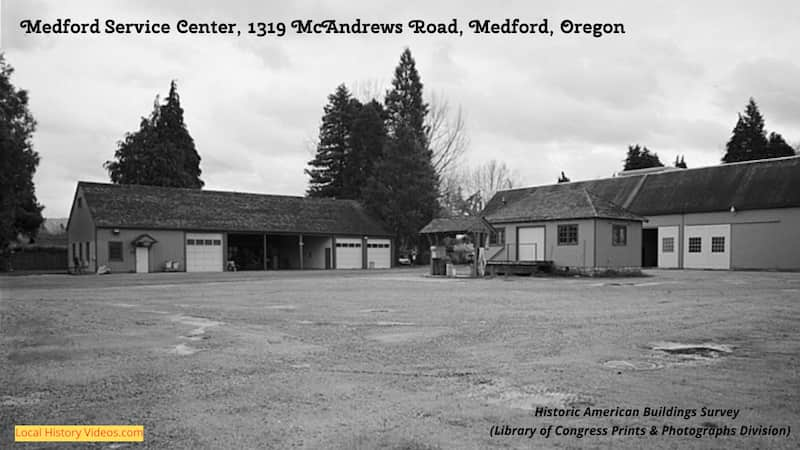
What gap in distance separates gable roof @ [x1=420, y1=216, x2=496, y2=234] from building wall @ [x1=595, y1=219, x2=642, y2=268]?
5.07 m

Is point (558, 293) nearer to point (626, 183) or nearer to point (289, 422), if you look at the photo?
point (289, 422)

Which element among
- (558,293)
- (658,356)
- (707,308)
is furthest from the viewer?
(558,293)

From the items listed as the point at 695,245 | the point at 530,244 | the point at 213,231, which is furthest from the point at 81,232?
the point at 695,245

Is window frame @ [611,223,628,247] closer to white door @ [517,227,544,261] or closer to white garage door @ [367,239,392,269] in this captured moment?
white door @ [517,227,544,261]

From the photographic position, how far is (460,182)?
62.4 m

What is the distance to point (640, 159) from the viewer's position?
65.9m

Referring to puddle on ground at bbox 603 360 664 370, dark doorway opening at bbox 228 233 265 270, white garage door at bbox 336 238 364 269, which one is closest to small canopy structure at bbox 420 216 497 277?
white garage door at bbox 336 238 364 269

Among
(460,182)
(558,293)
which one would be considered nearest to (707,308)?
(558,293)

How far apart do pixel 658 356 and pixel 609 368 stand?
1.13 metres

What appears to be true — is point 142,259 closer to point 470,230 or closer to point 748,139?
point 470,230

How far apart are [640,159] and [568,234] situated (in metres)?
38.1

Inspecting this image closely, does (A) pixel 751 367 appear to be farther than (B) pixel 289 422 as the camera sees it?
Yes

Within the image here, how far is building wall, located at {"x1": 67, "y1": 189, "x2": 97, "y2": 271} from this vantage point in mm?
38925

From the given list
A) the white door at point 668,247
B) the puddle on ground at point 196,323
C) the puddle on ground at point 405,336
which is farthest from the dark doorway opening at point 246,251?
the puddle on ground at point 405,336
